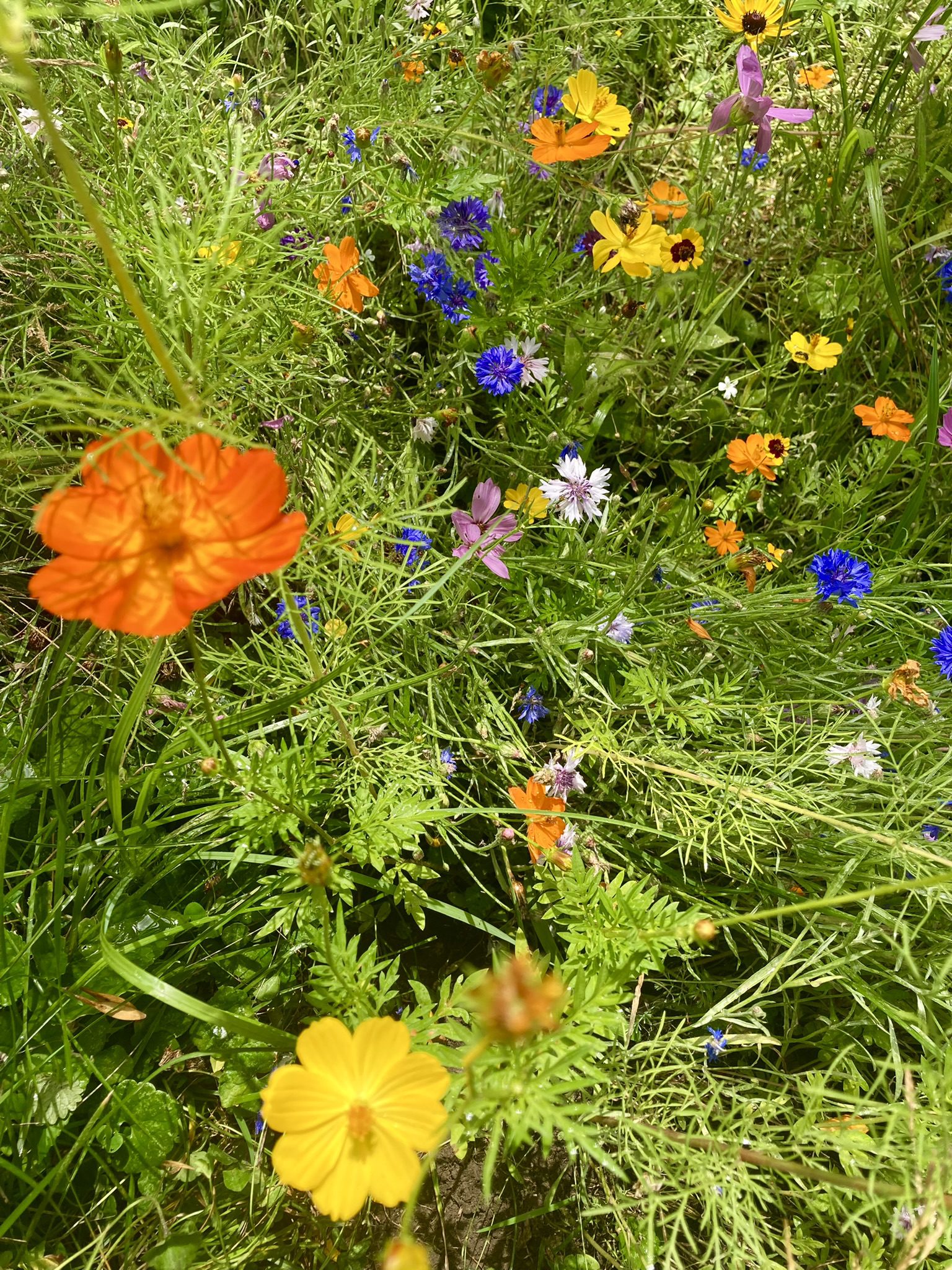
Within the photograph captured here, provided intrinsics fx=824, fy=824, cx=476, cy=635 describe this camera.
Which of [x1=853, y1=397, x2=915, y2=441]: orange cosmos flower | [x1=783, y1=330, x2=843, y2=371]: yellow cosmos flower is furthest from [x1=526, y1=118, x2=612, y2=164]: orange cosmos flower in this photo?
[x1=853, y1=397, x2=915, y2=441]: orange cosmos flower

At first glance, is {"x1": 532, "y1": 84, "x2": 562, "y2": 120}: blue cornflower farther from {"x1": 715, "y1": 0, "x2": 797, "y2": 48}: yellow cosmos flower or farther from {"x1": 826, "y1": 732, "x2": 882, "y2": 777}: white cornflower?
{"x1": 826, "y1": 732, "x2": 882, "y2": 777}: white cornflower

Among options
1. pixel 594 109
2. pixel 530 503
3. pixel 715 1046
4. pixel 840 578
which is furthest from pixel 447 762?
pixel 594 109

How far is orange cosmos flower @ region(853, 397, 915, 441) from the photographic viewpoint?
130 centimetres

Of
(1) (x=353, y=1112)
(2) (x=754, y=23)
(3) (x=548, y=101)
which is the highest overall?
(2) (x=754, y=23)

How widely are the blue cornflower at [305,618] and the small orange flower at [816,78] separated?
1423 millimetres

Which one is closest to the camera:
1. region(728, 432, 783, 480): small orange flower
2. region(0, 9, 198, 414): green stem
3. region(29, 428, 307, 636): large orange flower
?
region(0, 9, 198, 414): green stem

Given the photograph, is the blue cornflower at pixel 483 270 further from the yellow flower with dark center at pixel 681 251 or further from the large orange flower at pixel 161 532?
the large orange flower at pixel 161 532

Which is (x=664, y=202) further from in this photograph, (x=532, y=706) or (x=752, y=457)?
(x=532, y=706)

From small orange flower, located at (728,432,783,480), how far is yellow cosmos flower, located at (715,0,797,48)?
609mm

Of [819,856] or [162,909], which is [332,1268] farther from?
[819,856]

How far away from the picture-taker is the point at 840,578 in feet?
3.79

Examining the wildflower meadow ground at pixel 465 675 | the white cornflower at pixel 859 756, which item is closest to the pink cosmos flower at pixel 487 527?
the wildflower meadow ground at pixel 465 675

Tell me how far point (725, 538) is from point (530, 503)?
0.33 m

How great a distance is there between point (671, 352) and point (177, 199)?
2.88 ft
